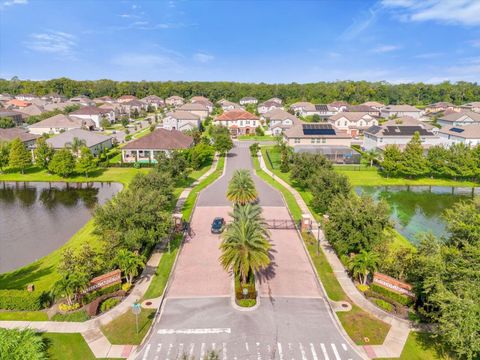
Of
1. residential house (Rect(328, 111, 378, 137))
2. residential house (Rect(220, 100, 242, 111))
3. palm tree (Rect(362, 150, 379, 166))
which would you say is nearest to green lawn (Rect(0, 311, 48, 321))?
palm tree (Rect(362, 150, 379, 166))

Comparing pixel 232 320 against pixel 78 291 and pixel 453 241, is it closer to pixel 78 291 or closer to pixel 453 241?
pixel 78 291

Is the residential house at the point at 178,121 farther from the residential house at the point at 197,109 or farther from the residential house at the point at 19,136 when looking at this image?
the residential house at the point at 19,136

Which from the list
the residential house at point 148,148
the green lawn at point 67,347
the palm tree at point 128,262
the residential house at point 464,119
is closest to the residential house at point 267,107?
the residential house at point 464,119

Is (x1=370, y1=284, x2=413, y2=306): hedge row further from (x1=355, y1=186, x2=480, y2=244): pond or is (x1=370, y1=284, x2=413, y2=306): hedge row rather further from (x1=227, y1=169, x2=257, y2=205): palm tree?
(x1=227, y1=169, x2=257, y2=205): palm tree

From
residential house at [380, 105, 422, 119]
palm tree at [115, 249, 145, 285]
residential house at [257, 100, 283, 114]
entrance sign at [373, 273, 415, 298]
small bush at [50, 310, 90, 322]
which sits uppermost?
residential house at [257, 100, 283, 114]

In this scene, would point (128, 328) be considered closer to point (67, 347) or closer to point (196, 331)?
point (67, 347)
